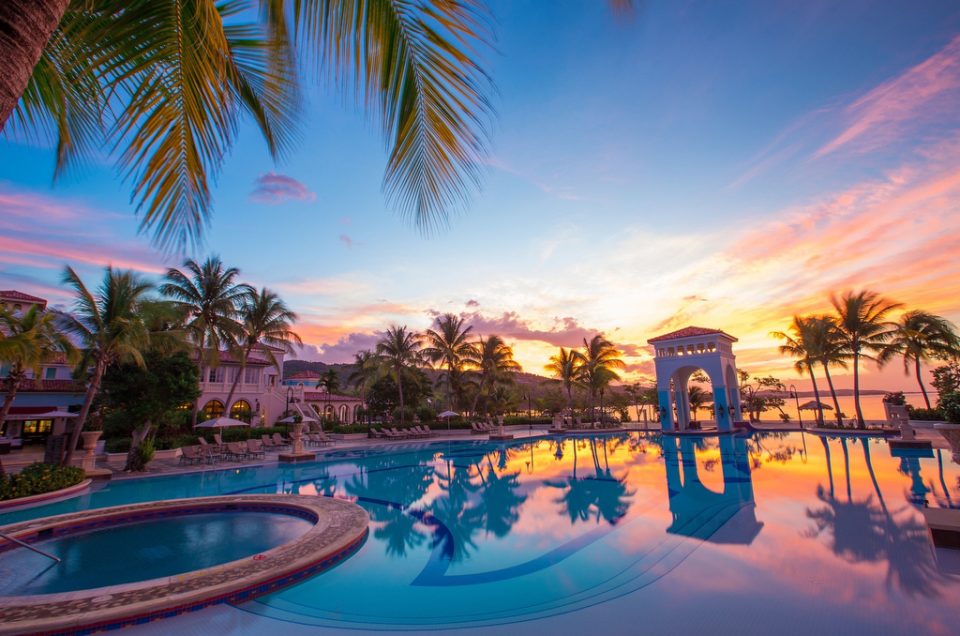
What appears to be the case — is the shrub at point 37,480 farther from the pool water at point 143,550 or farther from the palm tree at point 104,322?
the pool water at point 143,550

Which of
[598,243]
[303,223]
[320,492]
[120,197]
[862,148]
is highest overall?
[862,148]

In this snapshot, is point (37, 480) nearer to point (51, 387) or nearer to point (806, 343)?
point (51, 387)

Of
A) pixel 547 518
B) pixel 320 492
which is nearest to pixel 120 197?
pixel 547 518

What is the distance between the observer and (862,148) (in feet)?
30.8

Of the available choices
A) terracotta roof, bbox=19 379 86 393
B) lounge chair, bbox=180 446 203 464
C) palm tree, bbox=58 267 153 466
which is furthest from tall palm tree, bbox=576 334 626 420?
terracotta roof, bbox=19 379 86 393

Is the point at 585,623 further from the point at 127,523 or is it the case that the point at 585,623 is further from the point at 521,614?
the point at 127,523

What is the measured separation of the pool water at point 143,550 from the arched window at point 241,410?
69.4 ft

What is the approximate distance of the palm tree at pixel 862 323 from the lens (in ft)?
78.3

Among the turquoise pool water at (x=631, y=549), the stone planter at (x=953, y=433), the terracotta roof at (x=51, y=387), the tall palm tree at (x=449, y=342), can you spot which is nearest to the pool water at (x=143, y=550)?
the turquoise pool water at (x=631, y=549)

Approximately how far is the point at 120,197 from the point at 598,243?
34.4 feet

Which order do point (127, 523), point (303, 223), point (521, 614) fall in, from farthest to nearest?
point (127, 523) < point (303, 223) < point (521, 614)

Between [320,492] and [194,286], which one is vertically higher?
[194,286]

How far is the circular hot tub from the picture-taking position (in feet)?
16.0

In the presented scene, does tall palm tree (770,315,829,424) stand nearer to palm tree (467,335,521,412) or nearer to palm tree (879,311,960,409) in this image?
palm tree (879,311,960,409)
